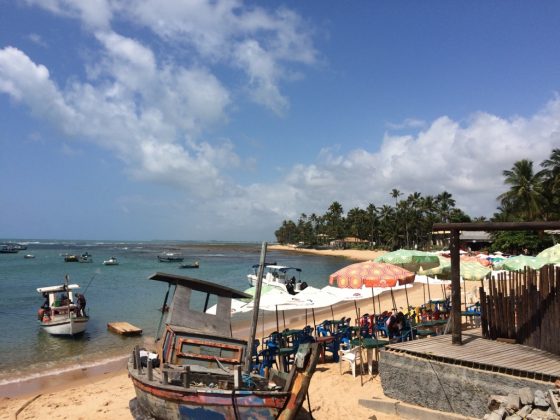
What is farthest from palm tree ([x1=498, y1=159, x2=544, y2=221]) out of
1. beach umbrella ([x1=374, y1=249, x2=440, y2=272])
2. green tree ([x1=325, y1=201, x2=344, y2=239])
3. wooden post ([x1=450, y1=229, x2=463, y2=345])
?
green tree ([x1=325, y1=201, x2=344, y2=239])

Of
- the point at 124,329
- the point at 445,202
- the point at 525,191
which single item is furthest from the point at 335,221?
the point at 124,329

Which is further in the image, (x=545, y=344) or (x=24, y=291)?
(x=24, y=291)

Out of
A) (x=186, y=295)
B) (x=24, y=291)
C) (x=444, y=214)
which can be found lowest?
(x=24, y=291)

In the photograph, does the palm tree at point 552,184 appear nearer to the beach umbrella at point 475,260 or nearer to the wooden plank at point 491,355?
the beach umbrella at point 475,260

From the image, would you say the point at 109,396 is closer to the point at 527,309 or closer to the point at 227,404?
the point at 227,404

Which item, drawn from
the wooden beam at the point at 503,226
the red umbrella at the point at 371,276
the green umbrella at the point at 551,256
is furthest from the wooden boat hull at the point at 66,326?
the green umbrella at the point at 551,256

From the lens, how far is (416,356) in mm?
8211

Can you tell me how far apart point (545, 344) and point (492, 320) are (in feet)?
3.98

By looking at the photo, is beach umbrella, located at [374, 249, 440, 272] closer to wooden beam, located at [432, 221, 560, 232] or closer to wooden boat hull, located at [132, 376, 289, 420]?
wooden beam, located at [432, 221, 560, 232]

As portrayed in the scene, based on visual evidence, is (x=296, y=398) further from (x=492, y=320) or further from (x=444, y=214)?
(x=444, y=214)

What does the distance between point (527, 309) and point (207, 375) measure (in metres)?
6.34

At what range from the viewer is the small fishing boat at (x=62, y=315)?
771 inches

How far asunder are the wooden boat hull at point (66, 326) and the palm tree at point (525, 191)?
44423mm

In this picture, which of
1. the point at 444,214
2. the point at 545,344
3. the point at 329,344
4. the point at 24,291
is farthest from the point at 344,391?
the point at 444,214
